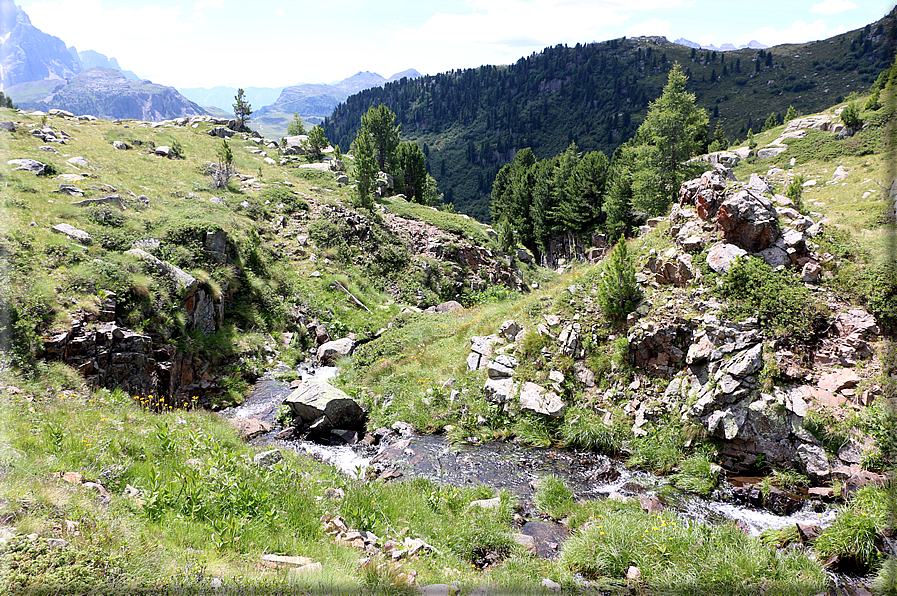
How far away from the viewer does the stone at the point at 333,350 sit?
77.0ft

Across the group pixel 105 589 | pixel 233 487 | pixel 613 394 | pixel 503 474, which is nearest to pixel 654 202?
pixel 613 394

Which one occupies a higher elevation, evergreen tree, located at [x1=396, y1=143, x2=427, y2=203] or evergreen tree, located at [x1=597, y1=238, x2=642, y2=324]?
evergreen tree, located at [x1=396, y1=143, x2=427, y2=203]

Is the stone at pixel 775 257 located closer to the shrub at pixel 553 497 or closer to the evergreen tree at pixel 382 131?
the shrub at pixel 553 497

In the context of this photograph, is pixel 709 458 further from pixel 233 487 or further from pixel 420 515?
pixel 233 487

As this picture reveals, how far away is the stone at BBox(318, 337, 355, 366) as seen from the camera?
23484 millimetres

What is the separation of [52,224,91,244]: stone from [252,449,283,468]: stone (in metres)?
14.3

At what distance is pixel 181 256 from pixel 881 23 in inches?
11196

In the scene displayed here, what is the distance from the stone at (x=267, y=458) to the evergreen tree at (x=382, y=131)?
56.1 metres

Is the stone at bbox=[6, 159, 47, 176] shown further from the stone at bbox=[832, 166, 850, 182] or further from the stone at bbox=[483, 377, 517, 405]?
the stone at bbox=[832, 166, 850, 182]

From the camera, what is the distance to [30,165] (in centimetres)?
2395

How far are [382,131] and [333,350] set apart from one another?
152 feet

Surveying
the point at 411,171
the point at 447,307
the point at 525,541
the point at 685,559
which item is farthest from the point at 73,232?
the point at 411,171

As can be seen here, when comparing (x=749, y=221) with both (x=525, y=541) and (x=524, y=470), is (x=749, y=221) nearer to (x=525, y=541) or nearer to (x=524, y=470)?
(x=524, y=470)

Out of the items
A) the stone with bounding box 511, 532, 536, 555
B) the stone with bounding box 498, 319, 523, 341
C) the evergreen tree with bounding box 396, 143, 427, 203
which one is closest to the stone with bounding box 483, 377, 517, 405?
the stone with bounding box 498, 319, 523, 341
